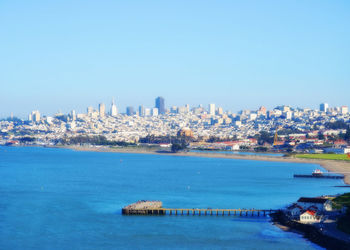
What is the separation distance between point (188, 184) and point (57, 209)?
454 inches

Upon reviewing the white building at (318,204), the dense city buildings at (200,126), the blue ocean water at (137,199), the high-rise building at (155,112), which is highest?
the high-rise building at (155,112)

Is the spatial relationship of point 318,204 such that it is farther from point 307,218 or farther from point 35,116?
point 35,116

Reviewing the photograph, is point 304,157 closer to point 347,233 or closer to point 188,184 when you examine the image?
point 188,184

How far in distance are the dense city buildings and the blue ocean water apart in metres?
41.4

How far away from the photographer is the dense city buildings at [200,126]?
97.5m

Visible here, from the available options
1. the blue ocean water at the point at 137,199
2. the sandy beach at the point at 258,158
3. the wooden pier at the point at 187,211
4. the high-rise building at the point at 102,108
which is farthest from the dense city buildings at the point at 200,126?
the wooden pier at the point at 187,211

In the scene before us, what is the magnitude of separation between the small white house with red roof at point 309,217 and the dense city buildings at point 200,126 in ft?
189

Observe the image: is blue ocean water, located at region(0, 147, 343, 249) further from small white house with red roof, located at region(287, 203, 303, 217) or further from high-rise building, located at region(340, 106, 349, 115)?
high-rise building, located at region(340, 106, 349, 115)

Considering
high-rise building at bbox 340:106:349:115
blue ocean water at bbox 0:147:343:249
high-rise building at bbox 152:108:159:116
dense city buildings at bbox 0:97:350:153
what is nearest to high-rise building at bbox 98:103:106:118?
dense city buildings at bbox 0:97:350:153

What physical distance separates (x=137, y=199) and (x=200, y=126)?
12684 cm

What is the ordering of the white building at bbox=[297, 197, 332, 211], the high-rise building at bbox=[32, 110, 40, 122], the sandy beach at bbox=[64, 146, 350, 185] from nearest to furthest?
the white building at bbox=[297, 197, 332, 211] → the sandy beach at bbox=[64, 146, 350, 185] → the high-rise building at bbox=[32, 110, 40, 122]

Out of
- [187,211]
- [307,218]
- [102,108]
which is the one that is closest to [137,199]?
[187,211]

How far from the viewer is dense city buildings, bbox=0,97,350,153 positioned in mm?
97506

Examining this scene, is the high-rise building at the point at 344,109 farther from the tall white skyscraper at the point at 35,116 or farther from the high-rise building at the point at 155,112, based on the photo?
the tall white skyscraper at the point at 35,116
